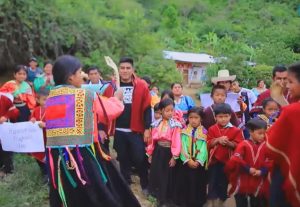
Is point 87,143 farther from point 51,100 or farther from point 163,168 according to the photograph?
point 163,168

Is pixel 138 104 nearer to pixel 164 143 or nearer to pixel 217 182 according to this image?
pixel 164 143

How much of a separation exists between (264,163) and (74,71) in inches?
84.4

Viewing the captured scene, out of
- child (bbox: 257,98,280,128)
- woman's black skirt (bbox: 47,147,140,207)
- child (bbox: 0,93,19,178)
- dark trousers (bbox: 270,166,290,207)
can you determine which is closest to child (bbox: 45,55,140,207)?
woman's black skirt (bbox: 47,147,140,207)

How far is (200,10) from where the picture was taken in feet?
138

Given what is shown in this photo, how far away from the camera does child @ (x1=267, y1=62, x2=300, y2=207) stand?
2.90 metres

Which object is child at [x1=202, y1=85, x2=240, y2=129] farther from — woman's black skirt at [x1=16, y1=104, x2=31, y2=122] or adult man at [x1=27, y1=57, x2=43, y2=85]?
adult man at [x1=27, y1=57, x2=43, y2=85]

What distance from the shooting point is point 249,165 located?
4645 millimetres

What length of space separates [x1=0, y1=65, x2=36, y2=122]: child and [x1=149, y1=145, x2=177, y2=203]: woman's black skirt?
2.55m

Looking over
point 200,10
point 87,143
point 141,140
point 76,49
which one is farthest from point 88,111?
point 200,10

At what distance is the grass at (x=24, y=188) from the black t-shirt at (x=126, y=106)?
49.5 inches

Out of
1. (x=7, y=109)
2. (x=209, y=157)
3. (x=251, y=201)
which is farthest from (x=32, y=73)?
(x=251, y=201)

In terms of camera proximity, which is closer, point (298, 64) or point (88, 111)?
point (298, 64)

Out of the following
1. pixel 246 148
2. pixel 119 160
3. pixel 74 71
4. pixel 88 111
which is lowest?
pixel 119 160

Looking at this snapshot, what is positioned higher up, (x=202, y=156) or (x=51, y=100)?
(x=51, y=100)
